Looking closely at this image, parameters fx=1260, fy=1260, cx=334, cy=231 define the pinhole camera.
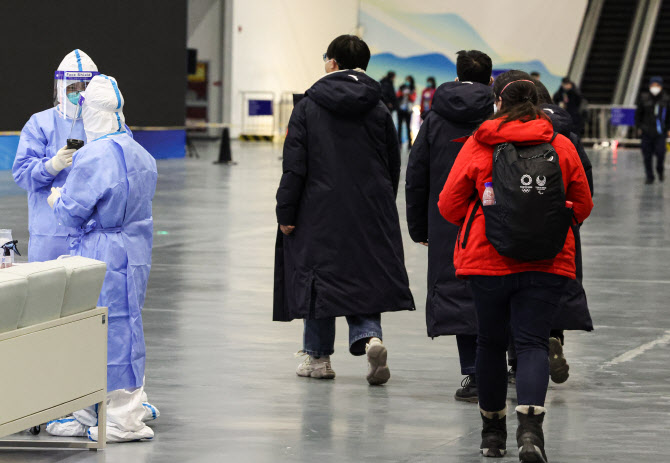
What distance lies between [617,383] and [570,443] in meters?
1.41

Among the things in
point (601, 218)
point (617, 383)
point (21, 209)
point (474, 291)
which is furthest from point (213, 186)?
point (474, 291)

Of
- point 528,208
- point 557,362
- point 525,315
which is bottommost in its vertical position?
point 557,362

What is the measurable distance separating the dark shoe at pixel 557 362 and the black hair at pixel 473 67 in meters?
1.40

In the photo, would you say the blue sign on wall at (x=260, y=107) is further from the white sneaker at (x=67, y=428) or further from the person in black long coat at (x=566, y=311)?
the white sneaker at (x=67, y=428)

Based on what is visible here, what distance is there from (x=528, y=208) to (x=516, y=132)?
1.03 feet

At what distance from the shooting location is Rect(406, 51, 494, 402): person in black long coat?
20.7ft

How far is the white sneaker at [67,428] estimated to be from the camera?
215 inches

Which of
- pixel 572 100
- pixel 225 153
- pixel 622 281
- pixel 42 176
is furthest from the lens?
pixel 572 100

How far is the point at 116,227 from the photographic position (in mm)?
5418

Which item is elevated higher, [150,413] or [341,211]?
[341,211]

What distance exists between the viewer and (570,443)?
552 centimetres

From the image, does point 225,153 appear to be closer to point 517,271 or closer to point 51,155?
point 51,155

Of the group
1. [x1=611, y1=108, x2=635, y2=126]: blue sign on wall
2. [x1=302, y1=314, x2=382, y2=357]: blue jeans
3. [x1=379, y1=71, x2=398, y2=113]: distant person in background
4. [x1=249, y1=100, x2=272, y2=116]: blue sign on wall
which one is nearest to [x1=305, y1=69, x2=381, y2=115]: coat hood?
[x1=302, y1=314, x2=382, y2=357]: blue jeans

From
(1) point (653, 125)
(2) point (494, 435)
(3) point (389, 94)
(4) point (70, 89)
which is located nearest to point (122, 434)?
(2) point (494, 435)
